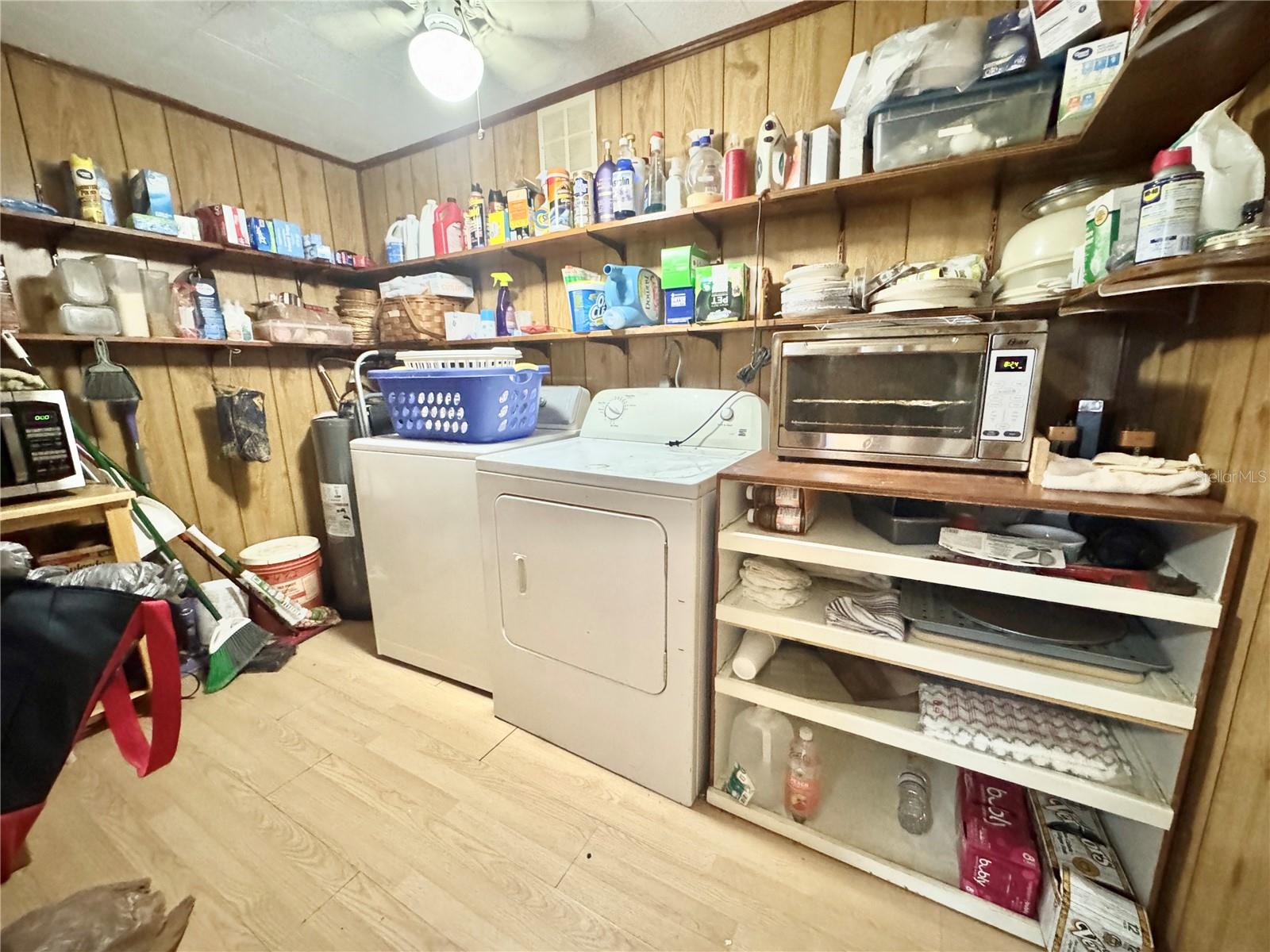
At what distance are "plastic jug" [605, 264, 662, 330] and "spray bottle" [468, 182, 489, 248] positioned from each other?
75 cm

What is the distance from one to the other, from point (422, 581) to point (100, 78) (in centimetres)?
232

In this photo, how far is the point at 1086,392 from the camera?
1.42m

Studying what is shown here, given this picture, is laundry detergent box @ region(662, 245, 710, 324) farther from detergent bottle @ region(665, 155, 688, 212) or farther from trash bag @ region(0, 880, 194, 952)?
trash bag @ region(0, 880, 194, 952)

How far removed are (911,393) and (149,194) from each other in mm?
2843

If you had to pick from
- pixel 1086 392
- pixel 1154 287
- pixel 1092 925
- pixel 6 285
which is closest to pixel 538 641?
pixel 1092 925

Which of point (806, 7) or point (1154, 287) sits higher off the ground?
point (806, 7)

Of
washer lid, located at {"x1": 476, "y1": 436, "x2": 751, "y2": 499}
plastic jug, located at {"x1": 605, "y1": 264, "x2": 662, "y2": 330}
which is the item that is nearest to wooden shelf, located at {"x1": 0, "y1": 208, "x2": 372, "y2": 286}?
plastic jug, located at {"x1": 605, "y1": 264, "x2": 662, "y2": 330}

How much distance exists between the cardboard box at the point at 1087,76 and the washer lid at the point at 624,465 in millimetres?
1144

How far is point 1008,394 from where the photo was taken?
1.06 meters

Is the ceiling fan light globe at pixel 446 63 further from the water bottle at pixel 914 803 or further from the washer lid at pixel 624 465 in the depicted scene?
the water bottle at pixel 914 803

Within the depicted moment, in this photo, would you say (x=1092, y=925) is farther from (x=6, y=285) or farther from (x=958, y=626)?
(x=6, y=285)

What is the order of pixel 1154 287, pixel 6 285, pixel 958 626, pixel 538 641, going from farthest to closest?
pixel 6 285 < pixel 538 641 < pixel 958 626 < pixel 1154 287

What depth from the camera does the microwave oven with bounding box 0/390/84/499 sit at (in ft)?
4.84

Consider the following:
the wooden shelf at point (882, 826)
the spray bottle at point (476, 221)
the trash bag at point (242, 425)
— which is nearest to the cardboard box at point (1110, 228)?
the wooden shelf at point (882, 826)
